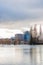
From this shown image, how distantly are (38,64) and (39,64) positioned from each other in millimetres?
58

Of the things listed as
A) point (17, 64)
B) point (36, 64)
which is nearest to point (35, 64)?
point (36, 64)

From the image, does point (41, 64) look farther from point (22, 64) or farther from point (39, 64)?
point (22, 64)

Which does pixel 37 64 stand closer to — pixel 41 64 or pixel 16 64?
pixel 41 64

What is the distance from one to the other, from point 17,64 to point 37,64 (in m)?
1.02

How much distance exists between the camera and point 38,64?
36.3ft

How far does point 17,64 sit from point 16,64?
0.05 meters

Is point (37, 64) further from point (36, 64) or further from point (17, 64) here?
point (17, 64)

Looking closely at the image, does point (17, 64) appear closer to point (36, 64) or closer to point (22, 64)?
point (22, 64)

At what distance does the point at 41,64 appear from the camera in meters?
11.1

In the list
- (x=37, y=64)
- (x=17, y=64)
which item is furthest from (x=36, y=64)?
(x=17, y=64)

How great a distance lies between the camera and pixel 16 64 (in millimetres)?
11188

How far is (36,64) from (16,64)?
1.02 m

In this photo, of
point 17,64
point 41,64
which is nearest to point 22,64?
point 17,64

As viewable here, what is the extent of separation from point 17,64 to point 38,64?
3.51 ft
